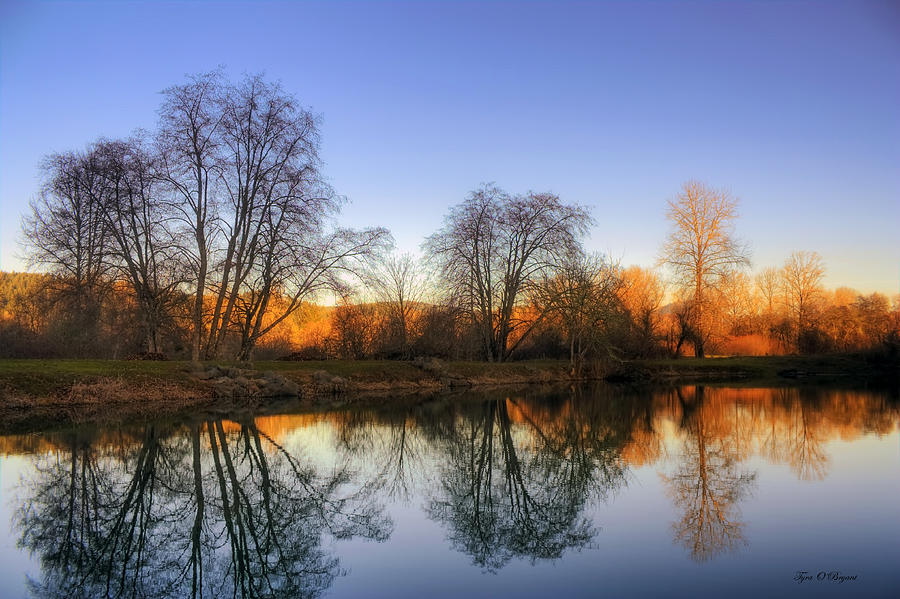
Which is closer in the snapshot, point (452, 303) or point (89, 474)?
point (89, 474)

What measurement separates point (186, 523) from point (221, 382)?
50.5ft

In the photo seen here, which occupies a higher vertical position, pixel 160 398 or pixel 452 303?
pixel 452 303


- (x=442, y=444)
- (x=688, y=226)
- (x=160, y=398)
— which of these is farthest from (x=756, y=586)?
(x=688, y=226)

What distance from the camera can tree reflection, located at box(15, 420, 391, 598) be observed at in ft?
16.9

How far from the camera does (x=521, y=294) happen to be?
3628 centimetres

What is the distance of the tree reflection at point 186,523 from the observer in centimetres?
515

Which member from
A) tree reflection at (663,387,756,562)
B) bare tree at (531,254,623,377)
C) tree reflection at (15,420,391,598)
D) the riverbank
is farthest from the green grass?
tree reflection at (663,387,756,562)

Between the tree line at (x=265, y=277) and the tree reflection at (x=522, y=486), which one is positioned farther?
the tree line at (x=265, y=277)

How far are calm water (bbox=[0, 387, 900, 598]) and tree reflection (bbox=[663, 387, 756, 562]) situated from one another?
38 mm

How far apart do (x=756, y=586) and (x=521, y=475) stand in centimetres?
480

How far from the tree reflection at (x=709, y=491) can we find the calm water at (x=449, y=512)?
0.13 feet

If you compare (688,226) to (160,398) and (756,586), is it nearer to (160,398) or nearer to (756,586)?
(160,398)

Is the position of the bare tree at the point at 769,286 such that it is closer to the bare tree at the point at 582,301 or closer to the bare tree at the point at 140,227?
the bare tree at the point at 582,301

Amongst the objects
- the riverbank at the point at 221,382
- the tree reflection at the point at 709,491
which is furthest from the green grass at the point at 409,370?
the tree reflection at the point at 709,491
